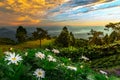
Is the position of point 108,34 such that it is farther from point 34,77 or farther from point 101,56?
point 34,77

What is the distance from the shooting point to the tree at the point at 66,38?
19.4 m

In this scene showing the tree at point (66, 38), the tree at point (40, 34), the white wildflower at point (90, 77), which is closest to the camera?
the white wildflower at point (90, 77)

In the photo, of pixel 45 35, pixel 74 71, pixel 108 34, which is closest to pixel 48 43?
pixel 45 35

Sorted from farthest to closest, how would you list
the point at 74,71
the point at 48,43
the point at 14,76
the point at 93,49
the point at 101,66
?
the point at 93,49, the point at 48,43, the point at 101,66, the point at 74,71, the point at 14,76

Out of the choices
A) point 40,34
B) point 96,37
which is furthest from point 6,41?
point 96,37

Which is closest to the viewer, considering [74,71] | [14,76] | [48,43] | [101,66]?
[14,76]

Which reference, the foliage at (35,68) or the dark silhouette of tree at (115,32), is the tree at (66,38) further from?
the foliage at (35,68)

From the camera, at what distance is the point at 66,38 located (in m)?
19.7

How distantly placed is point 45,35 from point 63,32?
1.46 meters

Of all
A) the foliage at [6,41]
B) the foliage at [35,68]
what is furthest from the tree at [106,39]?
the foliage at [35,68]

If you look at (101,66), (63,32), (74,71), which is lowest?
(101,66)

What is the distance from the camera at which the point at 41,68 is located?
409 cm

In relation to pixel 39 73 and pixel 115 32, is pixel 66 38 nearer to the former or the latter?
pixel 115 32

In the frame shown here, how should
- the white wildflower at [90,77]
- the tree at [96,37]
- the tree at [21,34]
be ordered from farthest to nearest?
the tree at [96,37] → the tree at [21,34] → the white wildflower at [90,77]
